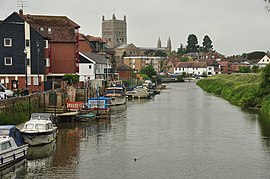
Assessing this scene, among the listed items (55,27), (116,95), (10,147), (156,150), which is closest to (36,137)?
(10,147)

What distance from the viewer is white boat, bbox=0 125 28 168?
78.0 feet

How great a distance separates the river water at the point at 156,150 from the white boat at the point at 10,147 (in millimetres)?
552

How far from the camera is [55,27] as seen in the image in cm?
6181

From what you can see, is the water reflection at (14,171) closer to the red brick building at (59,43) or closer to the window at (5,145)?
the window at (5,145)

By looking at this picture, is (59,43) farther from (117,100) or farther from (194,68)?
(194,68)

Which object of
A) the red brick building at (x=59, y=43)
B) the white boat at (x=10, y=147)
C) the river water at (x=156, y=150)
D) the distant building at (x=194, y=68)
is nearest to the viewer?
the white boat at (x=10, y=147)

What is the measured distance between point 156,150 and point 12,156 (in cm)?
957

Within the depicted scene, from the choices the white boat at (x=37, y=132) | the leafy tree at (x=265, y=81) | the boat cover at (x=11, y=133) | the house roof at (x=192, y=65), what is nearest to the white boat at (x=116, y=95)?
the leafy tree at (x=265, y=81)

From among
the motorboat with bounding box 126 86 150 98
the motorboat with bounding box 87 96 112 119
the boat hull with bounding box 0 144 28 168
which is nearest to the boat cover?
the boat hull with bounding box 0 144 28 168

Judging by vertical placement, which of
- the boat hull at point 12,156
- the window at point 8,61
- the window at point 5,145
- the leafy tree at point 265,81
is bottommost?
the boat hull at point 12,156

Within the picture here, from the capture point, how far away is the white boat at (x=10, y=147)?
23766 millimetres

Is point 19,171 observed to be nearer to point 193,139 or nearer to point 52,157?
point 52,157

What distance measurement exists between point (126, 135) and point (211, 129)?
770 centimetres

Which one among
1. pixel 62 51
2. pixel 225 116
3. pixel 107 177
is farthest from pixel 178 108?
pixel 107 177
